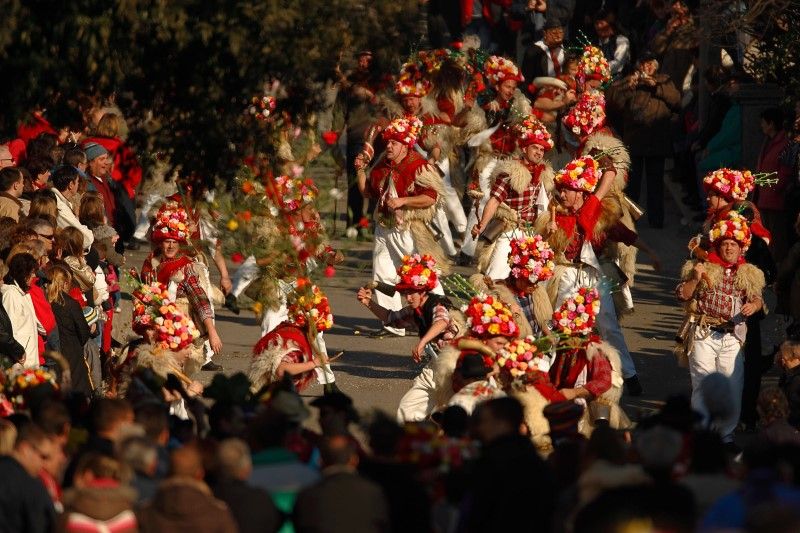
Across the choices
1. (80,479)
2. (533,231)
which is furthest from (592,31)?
(80,479)

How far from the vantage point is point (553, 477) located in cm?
807

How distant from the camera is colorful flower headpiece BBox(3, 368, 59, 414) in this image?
1003 cm

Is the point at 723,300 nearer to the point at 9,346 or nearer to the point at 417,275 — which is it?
the point at 417,275

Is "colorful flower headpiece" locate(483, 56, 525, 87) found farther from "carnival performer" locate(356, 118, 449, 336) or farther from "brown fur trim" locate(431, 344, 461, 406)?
"brown fur trim" locate(431, 344, 461, 406)

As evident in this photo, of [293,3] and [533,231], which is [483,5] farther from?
[293,3]

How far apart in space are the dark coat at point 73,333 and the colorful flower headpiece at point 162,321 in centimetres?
43

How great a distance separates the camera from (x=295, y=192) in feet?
39.9

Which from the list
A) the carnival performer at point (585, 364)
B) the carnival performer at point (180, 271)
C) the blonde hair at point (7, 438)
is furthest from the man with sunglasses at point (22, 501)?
the carnival performer at point (180, 271)

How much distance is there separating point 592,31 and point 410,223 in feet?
30.3

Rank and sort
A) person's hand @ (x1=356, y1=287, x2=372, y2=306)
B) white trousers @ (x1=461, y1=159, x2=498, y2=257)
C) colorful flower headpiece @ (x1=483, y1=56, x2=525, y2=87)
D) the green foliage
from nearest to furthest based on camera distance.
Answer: the green foliage, person's hand @ (x1=356, y1=287, x2=372, y2=306), white trousers @ (x1=461, y1=159, x2=498, y2=257), colorful flower headpiece @ (x1=483, y1=56, x2=525, y2=87)

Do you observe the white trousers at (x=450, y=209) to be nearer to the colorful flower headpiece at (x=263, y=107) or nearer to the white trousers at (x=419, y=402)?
the white trousers at (x=419, y=402)

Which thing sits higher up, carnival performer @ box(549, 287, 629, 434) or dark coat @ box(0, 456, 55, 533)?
dark coat @ box(0, 456, 55, 533)

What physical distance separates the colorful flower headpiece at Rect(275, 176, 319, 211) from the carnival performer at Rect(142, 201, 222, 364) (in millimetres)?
1536

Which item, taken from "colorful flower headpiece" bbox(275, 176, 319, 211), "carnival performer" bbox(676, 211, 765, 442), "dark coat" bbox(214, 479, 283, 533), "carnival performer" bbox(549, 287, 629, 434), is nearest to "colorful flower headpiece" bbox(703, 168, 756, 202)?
"carnival performer" bbox(676, 211, 765, 442)
